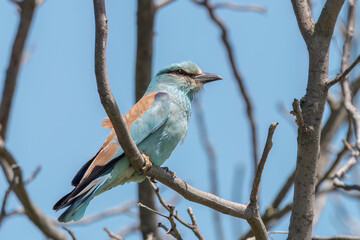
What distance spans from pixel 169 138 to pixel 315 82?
5.13 feet

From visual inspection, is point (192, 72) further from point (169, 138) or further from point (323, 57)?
point (323, 57)

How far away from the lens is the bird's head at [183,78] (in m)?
5.60

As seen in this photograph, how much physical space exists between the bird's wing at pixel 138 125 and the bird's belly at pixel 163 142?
0.16 feet

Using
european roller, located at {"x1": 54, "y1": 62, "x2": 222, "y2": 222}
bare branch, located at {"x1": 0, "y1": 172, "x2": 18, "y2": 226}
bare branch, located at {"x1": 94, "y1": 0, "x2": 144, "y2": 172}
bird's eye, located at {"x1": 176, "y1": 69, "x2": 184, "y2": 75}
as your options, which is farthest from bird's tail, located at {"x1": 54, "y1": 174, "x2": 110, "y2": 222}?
bird's eye, located at {"x1": 176, "y1": 69, "x2": 184, "y2": 75}

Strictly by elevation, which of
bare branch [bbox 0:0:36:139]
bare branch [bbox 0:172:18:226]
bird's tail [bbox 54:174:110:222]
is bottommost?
bird's tail [bbox 54:174:110:222]

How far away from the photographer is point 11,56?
18.8 feet

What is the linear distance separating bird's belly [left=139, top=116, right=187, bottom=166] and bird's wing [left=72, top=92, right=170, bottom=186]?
2.0 inches

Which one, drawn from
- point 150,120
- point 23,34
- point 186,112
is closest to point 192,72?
point 186,112

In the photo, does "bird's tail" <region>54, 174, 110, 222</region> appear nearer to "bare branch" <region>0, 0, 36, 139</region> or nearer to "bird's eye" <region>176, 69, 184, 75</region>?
"bare branch" <region>0, 0, 36, 139</region>

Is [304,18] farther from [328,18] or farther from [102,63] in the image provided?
[102,63]

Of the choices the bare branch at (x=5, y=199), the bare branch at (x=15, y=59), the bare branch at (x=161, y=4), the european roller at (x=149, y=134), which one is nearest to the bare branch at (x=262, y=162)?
the european roller at (x=149, y=134)

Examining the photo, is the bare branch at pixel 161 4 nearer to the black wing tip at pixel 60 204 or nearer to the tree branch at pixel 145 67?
the tree branch at pixel 145 67

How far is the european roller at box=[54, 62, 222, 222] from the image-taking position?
421 cm

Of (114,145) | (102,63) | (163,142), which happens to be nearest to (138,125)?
(163,142)
